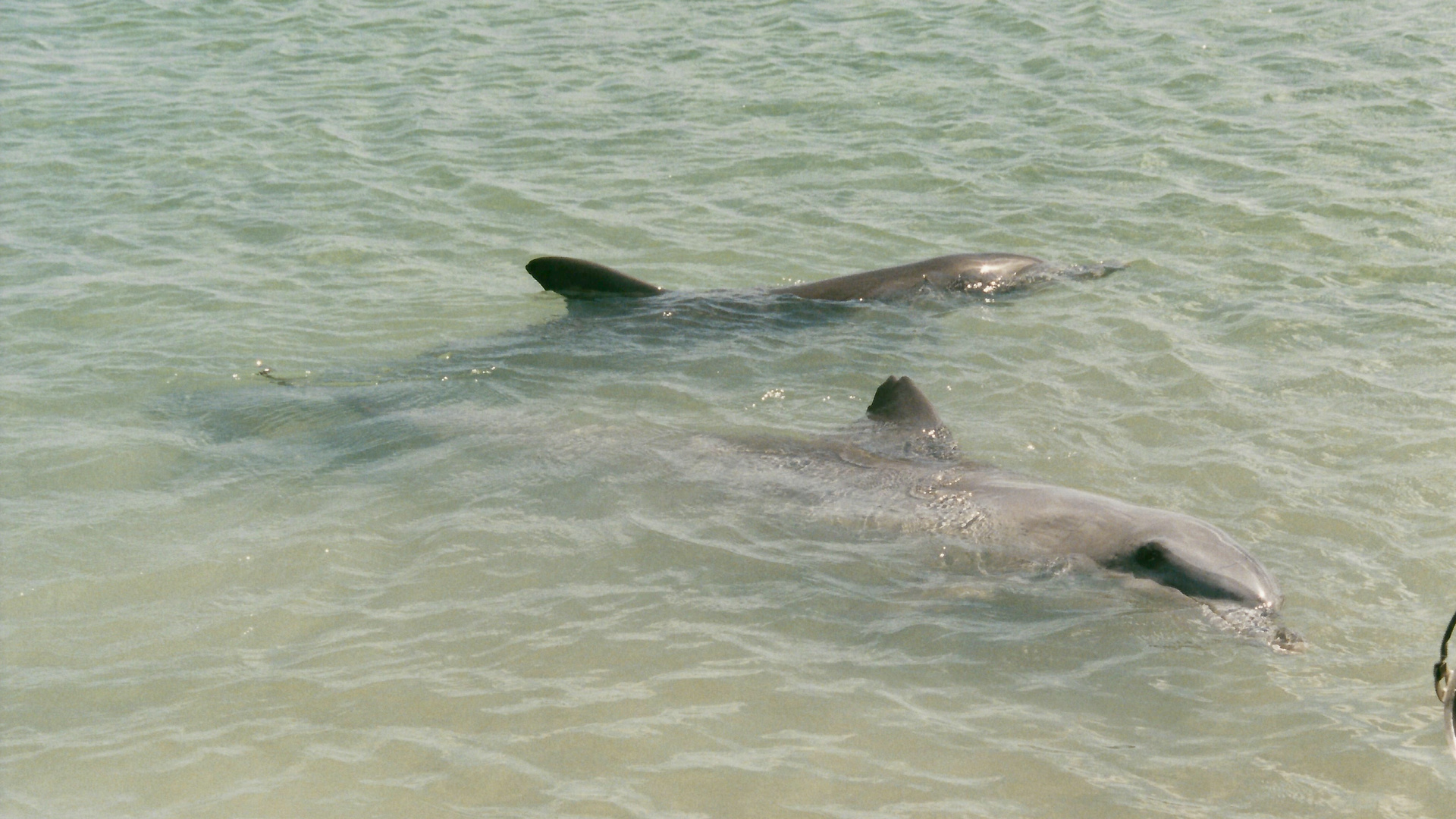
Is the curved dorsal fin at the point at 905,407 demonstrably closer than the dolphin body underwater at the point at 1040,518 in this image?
No

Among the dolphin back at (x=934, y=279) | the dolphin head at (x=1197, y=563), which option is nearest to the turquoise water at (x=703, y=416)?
the dolphin head at (x=1197, y=563)

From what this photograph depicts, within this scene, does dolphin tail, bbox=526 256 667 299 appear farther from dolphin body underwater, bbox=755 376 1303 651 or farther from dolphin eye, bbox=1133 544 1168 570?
dolphin eye, bbox=1133 544 1168 570

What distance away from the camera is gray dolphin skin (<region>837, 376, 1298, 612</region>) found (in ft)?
20.6

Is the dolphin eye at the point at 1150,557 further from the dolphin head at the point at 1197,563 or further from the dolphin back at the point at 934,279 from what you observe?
the dolphin back at the point at 934,279

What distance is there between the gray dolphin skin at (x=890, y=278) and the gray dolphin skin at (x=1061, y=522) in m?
2.50

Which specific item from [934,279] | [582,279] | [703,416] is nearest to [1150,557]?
[703,416]

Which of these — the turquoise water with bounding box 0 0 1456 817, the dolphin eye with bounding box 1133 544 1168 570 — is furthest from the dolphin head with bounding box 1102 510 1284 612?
the turquoise water with bounding box 0 0 1456 817

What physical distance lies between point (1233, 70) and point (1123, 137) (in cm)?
243

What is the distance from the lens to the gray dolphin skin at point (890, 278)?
10156 mm

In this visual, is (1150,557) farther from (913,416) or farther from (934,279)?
(934,279)

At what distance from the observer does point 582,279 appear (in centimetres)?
1017

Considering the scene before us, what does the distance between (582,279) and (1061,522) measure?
14.7ft

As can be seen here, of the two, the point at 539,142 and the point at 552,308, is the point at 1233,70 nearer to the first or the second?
the point at 539,142

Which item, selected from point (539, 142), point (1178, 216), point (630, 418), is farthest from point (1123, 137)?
point (630, 418)
